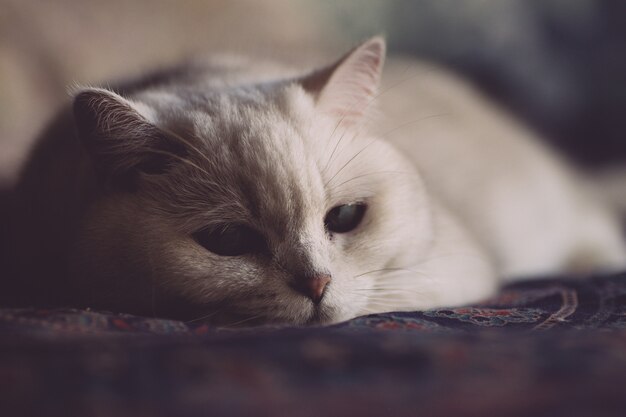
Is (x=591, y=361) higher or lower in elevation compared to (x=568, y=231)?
lower

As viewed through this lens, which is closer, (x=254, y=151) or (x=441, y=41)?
(x=254, y=151)

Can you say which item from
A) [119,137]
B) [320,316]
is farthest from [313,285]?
[119,137]

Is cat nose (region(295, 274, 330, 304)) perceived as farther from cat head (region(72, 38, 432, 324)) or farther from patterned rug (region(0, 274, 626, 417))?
patterned rug (region(0, 274, 626, 417))

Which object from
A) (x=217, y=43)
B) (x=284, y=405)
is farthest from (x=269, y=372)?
(x=217, y=43)

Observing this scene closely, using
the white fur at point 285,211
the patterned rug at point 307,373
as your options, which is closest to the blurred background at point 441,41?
the white fur at point 285,211

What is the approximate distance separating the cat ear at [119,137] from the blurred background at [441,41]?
39.0 inches

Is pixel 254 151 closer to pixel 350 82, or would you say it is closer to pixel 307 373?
pixel 350 82

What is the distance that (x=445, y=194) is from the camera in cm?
180

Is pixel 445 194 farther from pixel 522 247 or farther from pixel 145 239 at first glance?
pixel 145 239

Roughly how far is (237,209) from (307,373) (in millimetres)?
424

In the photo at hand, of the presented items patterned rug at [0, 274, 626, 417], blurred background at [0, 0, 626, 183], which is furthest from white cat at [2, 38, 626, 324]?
blurred background at [0, 0, 626, 183]

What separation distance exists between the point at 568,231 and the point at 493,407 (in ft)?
5.63

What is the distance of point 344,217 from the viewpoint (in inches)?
45.4

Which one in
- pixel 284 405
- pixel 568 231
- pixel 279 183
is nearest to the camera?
pixel 284 405
